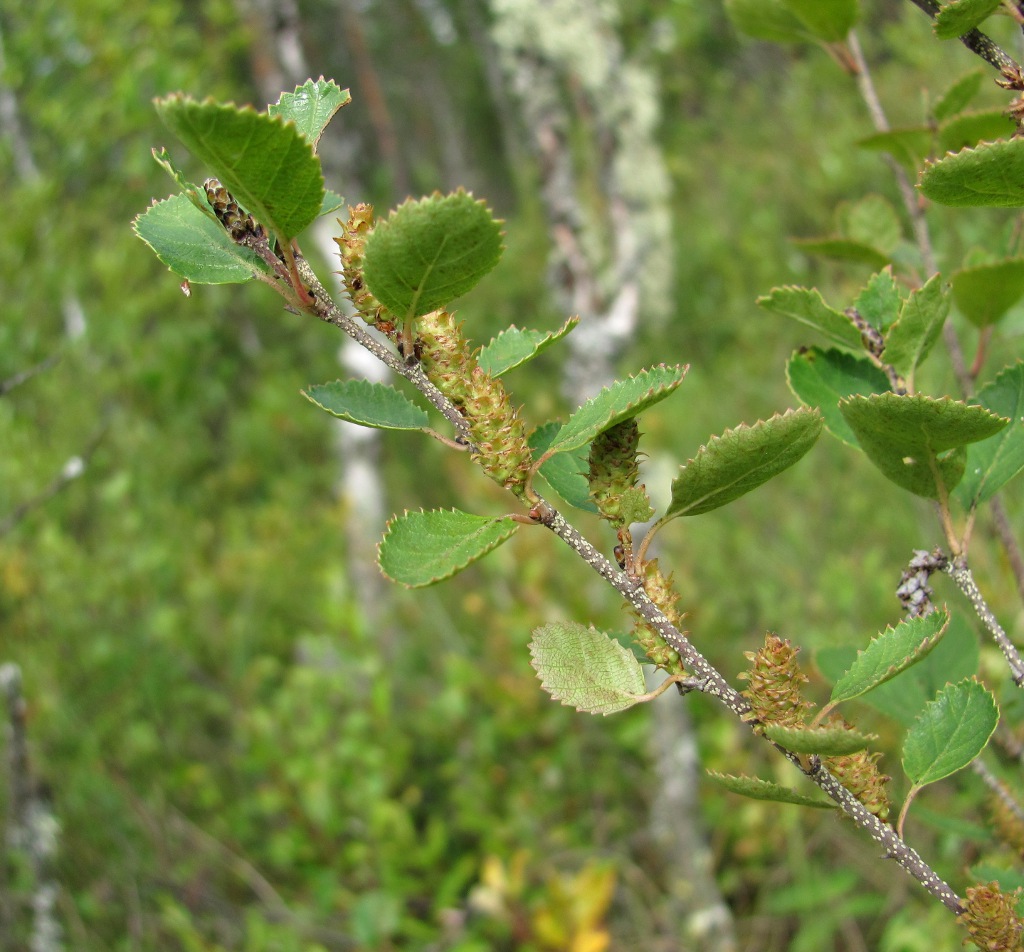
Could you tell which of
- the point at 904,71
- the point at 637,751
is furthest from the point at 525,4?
the point at 904,71

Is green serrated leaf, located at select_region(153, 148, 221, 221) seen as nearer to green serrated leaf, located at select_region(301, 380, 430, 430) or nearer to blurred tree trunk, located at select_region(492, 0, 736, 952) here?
green serrated leaf, located at select_region(301, 380, 430, 430)

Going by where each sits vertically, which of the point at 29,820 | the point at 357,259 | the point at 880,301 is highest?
the point at 357,259

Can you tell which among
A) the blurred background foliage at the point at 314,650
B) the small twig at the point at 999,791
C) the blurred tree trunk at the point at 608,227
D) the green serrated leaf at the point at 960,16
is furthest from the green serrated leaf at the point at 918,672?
the blurred tree trunk at the point at 608,227

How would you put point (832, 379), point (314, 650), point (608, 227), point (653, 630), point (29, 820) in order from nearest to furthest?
point (653, 630) → point (832, 379) → point (29, 820) → point (314, 650) → point (608, 227)

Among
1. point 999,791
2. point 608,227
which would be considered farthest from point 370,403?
point 608,227

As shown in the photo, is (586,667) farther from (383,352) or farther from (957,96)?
(957,96)

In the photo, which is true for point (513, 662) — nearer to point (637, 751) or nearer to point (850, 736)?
point (637, 751)
